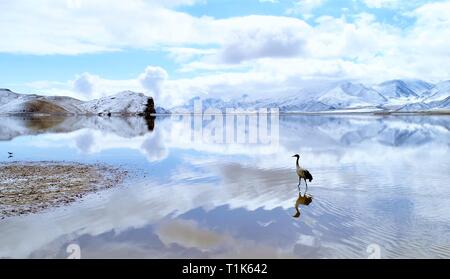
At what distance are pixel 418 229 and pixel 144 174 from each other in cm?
1864

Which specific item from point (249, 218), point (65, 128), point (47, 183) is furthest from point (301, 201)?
point (65, 128)

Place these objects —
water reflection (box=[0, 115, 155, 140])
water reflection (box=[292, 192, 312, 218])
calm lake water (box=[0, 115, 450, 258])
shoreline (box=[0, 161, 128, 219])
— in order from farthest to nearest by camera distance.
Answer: water reflection (box=[0, 115, 155, 140]) → shoreline (box=[0, 161, 128, 219]) → water reflection (box=[292, 192, 312, 218]) → calm lake water (box=[0, 115, 450, 258])

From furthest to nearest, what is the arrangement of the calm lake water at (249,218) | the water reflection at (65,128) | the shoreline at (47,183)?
the water reflection at (65,128) → the shoreline at (47,183) → the calm lake water at (249,218)

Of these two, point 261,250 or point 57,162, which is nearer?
point 261,250

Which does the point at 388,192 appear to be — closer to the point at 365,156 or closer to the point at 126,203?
the point at 126,203

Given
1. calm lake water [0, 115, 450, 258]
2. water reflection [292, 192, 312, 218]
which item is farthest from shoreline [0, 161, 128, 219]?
water reflection [292, 192, 312, 218]

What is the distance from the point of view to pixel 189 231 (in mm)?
15867

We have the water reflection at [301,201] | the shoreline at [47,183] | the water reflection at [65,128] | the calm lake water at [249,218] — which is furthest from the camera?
the water reflection at [65,128]

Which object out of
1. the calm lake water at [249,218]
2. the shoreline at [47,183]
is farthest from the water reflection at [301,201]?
the shoreline at [47,183]

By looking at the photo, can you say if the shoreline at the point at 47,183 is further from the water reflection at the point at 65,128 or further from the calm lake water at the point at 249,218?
the water reflection at the point at 65,128

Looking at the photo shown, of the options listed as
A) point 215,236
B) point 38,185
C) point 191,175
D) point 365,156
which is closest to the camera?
point 215,236

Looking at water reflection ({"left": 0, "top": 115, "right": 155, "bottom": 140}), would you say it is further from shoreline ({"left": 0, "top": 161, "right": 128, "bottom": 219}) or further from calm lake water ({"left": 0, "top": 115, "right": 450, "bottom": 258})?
calm lake water ({"left": 0, "top": 115, "right": 450, "bottom": 258})

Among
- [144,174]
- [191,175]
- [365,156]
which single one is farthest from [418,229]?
[365,156]

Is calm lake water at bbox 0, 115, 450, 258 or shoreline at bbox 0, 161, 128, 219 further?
shoreline at bbox 0, 161, 128, 219
